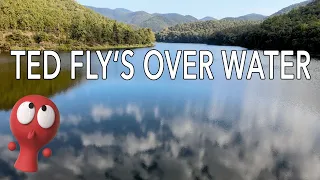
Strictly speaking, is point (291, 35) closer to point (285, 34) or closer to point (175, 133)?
point (285, 34)

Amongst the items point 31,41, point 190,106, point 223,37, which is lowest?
point 190,106

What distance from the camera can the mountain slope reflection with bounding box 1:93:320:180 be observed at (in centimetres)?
962

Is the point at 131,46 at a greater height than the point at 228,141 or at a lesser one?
greater

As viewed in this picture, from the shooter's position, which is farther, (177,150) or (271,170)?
(177,150)

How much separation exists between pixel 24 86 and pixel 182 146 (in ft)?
43.5

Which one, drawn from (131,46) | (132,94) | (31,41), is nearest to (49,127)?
(132,94)

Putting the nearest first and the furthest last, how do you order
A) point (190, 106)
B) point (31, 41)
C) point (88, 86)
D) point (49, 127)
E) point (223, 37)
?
point (49, 127)
point (190, 106)
point (88, 86)
point (31, 41)
point (223, 37)

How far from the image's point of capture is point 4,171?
9258 mm

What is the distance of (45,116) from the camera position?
4699mm

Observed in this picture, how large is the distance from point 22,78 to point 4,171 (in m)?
16.2

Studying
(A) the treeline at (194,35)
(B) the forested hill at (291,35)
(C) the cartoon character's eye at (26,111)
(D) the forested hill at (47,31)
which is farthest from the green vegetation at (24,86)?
(A) the treeline at (194,35)

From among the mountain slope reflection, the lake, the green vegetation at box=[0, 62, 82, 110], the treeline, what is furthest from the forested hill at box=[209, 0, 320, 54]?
the mountain slope reflection

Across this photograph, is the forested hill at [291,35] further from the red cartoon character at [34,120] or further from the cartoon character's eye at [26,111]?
the cartoon character's eye at [26,111]

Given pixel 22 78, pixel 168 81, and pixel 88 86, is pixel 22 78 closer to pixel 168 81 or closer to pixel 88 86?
pixel 88 86
